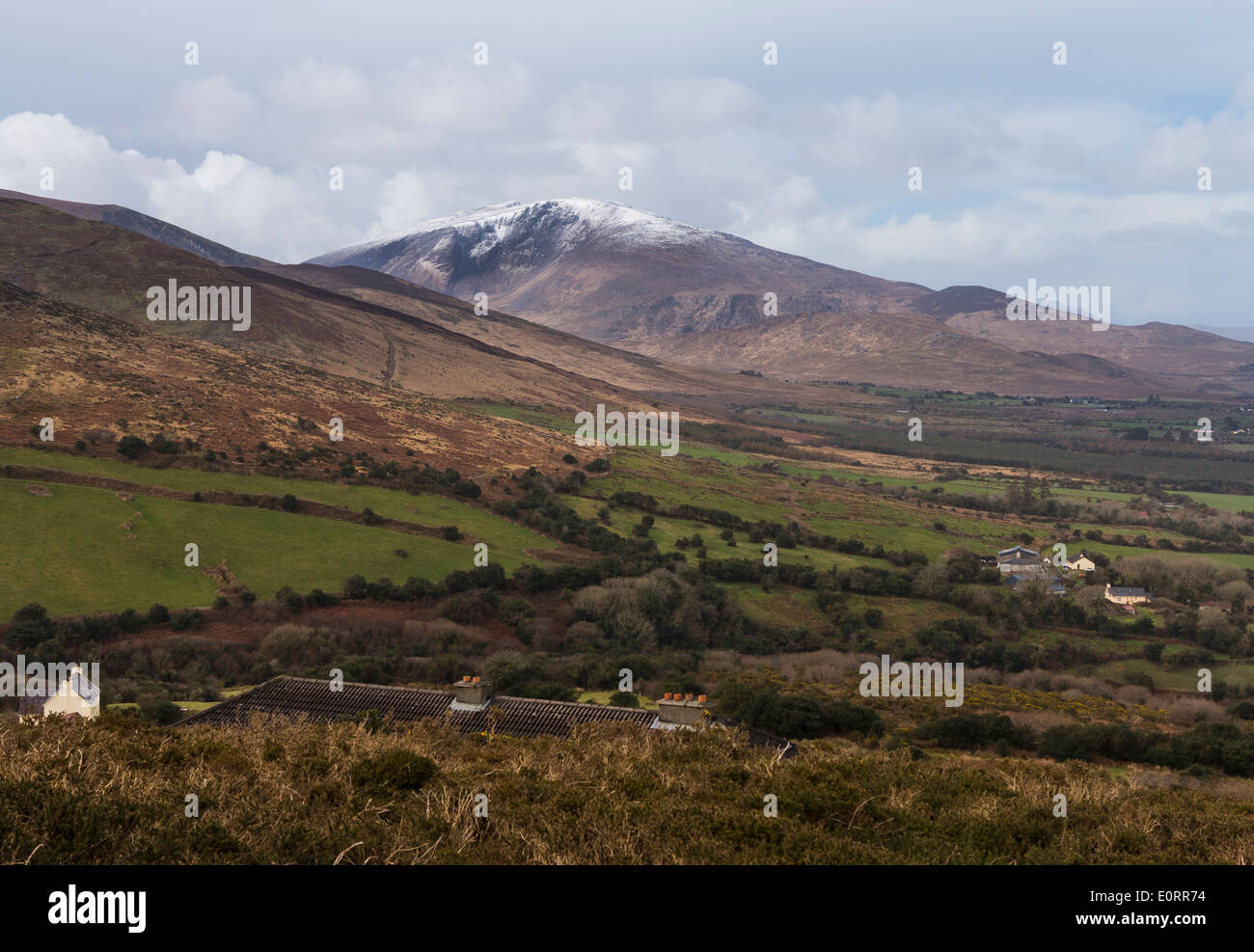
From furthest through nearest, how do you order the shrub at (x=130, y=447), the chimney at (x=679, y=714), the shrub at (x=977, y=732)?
the shrub at (x=130, y=447) → the shrub at (x=977, y=732) → the chimney at (x=679, y=714)

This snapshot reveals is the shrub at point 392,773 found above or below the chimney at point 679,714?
above

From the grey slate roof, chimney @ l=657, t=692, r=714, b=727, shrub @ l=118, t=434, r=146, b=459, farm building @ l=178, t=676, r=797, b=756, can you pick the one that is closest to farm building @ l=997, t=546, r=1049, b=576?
farm building @ l=178, t=676, r=797, b=756

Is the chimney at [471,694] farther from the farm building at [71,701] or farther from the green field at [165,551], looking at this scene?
the green field at [165,551]

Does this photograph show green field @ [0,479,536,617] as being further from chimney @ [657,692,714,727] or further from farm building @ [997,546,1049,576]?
farm building @ [997,546,1049,576]

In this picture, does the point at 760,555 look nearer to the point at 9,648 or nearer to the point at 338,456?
the point at 338,456

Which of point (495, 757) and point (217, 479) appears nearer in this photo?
point (495, 757)

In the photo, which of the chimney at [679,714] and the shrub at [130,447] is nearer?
the chimney at [679,714]

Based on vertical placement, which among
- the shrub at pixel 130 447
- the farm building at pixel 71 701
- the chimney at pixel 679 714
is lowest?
the chimney at pixel 679 714

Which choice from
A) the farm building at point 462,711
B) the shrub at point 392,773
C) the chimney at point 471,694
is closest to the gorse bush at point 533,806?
the shrub at point 392,773

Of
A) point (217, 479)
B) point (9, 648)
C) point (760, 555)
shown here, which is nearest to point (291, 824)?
point (9, 648)
